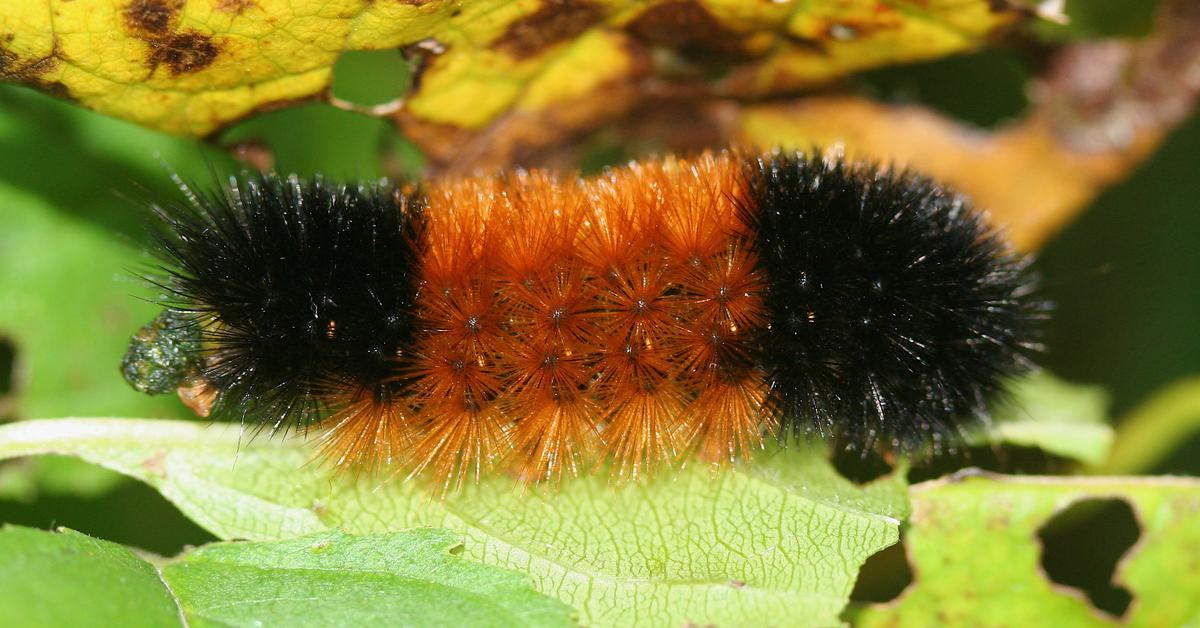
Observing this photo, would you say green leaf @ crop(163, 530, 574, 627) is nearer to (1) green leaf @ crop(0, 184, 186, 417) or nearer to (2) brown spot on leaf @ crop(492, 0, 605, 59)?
(1) green leaf @ crop(0, 184, 186, 417)

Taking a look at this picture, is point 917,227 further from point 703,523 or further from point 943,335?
point 703,523

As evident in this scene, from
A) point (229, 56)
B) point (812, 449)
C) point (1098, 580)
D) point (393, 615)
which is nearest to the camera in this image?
point (393, 615)

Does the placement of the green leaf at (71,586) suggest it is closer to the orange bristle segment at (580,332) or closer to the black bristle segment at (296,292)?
the black bristle segment at (296,292)

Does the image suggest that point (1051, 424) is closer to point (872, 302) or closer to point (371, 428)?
point (872, 302)

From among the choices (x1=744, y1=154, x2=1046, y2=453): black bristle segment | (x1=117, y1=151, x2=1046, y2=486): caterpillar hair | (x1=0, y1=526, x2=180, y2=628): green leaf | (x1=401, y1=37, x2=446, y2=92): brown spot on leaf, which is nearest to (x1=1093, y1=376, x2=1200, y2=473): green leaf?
(x1=744, y1=154, x2=1046, y2=453): black bristle segment

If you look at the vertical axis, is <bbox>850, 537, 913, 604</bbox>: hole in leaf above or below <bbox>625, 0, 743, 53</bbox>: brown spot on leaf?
below

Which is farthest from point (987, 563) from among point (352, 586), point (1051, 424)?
point (352, 586)

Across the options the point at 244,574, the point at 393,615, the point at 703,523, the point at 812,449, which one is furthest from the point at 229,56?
the point at 812,449
